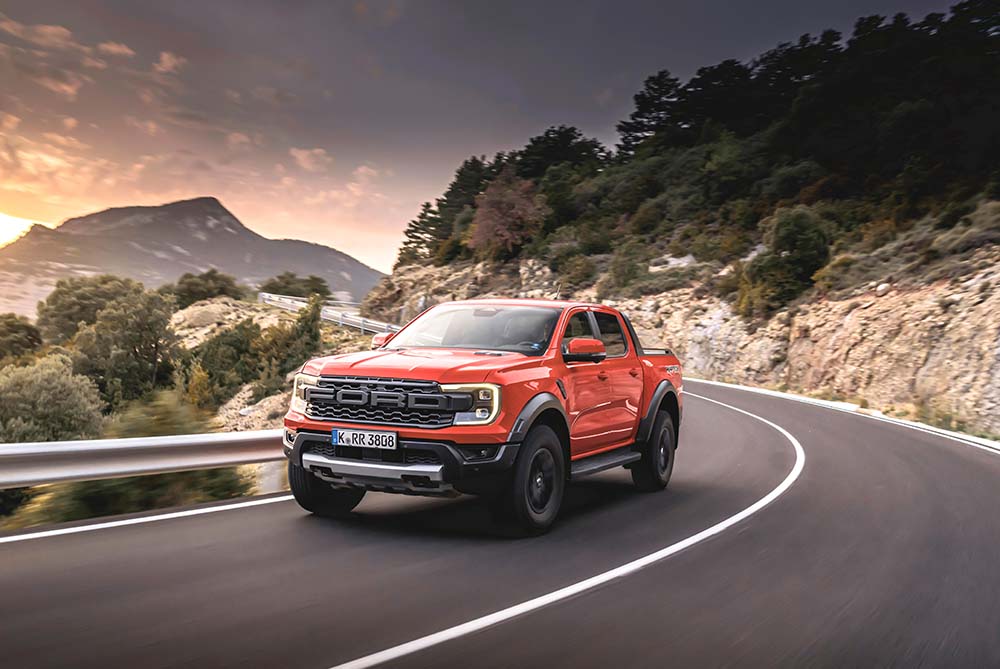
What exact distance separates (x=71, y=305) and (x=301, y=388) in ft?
182

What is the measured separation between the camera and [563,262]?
162 ft

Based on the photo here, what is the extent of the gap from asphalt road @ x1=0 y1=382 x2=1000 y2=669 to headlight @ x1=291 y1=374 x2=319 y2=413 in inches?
37.5

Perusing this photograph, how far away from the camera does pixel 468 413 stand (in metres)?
6.07

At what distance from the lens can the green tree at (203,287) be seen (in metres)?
62.0

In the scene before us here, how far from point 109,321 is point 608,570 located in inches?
1401

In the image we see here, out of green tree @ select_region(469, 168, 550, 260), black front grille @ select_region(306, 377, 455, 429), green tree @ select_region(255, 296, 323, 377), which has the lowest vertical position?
green tree @ select_region(255, 296, 323, 377)

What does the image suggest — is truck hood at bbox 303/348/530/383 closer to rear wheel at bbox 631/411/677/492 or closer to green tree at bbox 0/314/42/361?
rear wheel at bbox 631/411/677/492

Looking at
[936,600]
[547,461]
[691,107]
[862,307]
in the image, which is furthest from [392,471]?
[691,107]

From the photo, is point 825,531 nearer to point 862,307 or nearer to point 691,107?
point 862,307

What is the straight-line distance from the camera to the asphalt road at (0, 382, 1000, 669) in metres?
4.03

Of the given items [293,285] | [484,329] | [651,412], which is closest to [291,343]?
[651,412]

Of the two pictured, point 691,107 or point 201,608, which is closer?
point 201,608

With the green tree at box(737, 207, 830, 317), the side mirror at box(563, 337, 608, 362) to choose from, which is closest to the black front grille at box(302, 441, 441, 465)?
the side mirror at box(563, 337, 608, 362)

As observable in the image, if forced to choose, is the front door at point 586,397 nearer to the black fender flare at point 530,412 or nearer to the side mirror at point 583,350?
the side mirror at point 583,350
